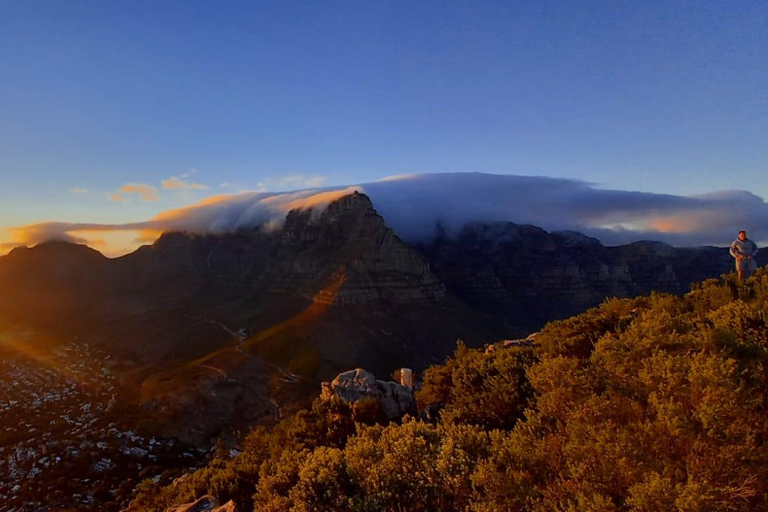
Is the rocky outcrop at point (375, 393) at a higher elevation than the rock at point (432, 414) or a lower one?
lower

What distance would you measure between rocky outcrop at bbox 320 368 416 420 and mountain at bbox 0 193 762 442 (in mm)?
51564

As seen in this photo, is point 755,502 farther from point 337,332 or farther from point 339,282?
point 339,282

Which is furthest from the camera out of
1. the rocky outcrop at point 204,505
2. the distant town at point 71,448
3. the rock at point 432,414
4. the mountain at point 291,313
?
the mountain at point 291,313

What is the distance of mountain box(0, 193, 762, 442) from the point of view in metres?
81.8

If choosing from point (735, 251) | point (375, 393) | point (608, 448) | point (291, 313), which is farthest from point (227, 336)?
point (608, 448)

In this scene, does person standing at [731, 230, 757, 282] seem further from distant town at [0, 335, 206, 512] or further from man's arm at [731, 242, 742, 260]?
distant town at [0, 335, 206, 512]

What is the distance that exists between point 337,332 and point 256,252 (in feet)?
317

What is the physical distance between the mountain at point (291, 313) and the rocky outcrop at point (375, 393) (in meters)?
51.6

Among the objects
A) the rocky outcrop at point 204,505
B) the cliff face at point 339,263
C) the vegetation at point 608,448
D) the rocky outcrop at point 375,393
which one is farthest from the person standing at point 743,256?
the cliff face at point 339,263

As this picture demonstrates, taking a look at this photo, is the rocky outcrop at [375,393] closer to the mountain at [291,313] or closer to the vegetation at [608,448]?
the vegetation at [608,448]

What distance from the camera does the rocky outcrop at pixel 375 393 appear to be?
21.4 metres

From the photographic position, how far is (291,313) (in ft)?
416

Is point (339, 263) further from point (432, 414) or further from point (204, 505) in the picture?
point (204, 505)

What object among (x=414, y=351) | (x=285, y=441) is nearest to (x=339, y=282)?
(x=414, y=351)
